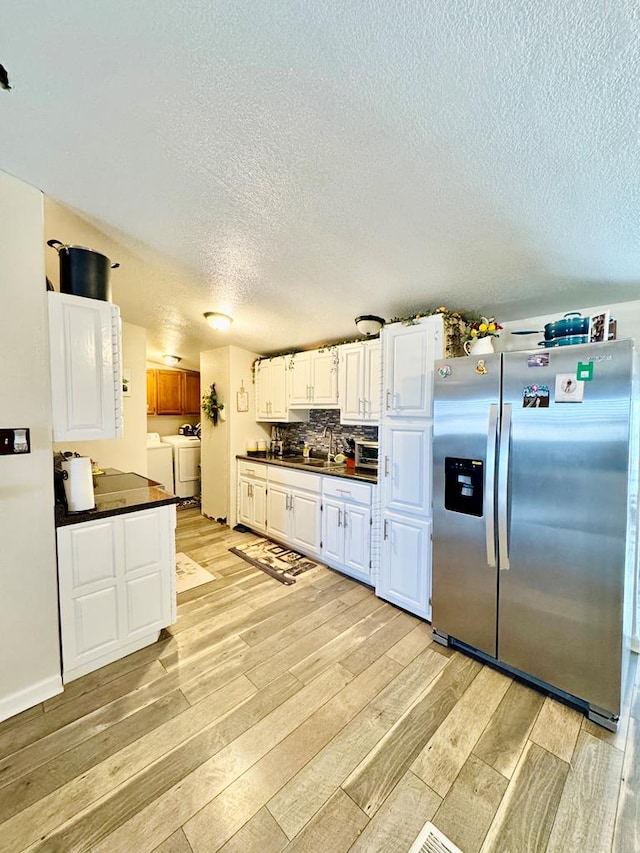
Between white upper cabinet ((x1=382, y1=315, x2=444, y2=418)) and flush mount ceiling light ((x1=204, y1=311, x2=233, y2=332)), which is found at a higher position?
flush mount ceiling light ((x1=204, y1=311, x2=233, y2=332))

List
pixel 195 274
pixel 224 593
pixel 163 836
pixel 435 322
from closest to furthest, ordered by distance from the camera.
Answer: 1. pixel 163 836
2. pixel 435 322
3. pixel 195 274
4. pixel 224 593

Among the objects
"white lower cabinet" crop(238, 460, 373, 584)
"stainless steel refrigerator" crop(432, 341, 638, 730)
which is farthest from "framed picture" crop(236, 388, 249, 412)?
"stainless steel refrigerator" crop(432, 341, 638, 730)

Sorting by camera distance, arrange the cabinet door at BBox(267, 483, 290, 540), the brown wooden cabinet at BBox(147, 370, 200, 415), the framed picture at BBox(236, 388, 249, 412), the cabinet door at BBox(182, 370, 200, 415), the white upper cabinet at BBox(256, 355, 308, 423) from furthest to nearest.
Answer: the cabinet door at BBox(182, 370, 200, 415)
the brown wooden cabinet at BBox(147, 370, 200, 415)
the framed picture at BBox(236, 388, 249, 412)
the white upper cabinet at BBox(256, 355, 308, 423)
the cabinet door at BBox(267, 483, 290, 540)

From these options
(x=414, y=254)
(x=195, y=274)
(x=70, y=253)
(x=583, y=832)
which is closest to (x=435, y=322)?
(x=414, y=254)

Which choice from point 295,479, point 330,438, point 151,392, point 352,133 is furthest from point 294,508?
point 151,392

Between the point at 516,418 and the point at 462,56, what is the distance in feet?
4.85

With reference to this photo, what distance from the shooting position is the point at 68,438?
1.86 meters

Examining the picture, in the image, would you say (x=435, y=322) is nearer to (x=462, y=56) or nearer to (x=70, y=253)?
(x=462, y=56)

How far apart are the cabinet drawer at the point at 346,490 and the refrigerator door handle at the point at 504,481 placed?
1.12m

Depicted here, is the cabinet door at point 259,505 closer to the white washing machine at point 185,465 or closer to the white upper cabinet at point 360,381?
the white upper cabinet at point 360,381

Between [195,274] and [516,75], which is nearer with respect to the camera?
[516,75]

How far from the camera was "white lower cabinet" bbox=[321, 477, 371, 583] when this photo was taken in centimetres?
287

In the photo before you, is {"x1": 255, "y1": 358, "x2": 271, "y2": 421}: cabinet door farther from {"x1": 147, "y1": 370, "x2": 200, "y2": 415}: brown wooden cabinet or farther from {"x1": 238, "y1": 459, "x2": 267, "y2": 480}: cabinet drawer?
{"x1": 147, "y1": 370, "x2": 200, "y2": 415}: brown wooden cabinet

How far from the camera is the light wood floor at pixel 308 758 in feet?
3.94
